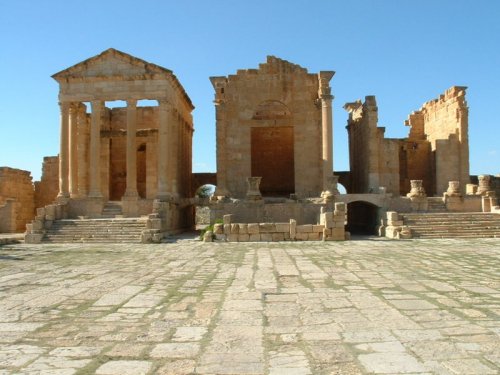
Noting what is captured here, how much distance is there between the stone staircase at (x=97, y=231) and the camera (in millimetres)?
18188

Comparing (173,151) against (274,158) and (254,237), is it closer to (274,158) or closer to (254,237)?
(274,158)

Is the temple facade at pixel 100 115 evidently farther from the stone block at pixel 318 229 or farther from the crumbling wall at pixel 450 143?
the crumbling wall at pixel 450 143

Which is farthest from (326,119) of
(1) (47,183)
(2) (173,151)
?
(1) (47,183)

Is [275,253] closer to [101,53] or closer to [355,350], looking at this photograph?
[355,350]

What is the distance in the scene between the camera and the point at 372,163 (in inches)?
947

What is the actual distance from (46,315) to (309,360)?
137 inches

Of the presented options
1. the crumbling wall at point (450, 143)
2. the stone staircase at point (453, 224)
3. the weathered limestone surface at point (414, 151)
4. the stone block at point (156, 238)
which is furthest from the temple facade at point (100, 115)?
the crumbling wall at point (450, 143)

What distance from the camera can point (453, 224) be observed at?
18906mm

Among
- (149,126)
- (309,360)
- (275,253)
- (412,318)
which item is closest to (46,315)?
(309,360)

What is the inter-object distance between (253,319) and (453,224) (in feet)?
52.9

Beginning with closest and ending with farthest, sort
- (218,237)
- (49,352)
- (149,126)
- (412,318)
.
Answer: (49,352) → (412,318) → (218,237) → (149,126)

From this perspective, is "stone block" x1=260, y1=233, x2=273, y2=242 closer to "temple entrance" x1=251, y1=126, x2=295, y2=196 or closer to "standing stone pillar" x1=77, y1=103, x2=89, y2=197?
"standing stone pillar" x1=77, y1=103, x2=89, y2=197

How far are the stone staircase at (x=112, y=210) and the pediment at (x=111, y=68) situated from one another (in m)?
6.45

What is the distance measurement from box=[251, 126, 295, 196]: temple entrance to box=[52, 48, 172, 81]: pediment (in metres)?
10.2
